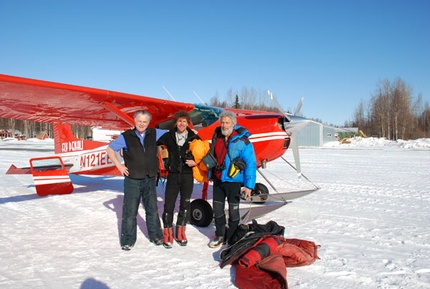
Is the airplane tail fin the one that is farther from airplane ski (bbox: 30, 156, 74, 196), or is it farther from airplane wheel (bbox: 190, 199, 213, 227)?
airplane wheel (bbox: 190, 199, 213, 227)

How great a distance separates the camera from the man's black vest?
12.2ft

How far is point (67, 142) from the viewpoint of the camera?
353 inches

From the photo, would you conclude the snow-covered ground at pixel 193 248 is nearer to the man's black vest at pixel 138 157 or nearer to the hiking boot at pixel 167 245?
the hiking boot at pixel 167 245

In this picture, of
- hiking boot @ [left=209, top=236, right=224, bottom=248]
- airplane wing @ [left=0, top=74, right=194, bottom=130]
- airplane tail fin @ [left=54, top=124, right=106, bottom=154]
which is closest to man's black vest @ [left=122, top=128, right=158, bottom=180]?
hiking boot @ [left=209, top=236, right=224, bottom=248]

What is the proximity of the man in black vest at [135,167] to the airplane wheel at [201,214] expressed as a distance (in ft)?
3.14

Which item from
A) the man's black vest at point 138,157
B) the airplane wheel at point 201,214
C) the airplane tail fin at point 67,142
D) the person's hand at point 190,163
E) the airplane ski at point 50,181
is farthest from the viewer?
the airplane tail fin at point 67,142

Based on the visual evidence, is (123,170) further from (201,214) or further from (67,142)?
(67,142)

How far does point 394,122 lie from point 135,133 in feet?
182

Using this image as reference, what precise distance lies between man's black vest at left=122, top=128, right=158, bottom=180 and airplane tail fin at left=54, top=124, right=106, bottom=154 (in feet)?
16.8

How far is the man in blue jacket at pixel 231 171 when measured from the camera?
142 inches

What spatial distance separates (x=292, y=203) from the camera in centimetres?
634

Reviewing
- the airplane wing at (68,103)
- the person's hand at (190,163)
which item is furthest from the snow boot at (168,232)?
Answer: the airplane wing at (68,103)

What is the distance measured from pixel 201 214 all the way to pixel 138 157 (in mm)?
1564

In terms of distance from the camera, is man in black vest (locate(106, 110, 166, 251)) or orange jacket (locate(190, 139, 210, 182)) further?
orange jacket (locate(190, 139, 210, 182))
